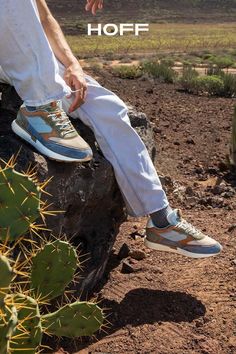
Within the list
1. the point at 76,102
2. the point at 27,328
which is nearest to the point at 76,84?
the point at 76,102

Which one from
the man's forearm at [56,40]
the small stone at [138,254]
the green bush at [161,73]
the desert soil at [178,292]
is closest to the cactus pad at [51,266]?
the desert soil at [178,292]

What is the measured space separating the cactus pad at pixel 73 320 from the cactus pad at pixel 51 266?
109 mm

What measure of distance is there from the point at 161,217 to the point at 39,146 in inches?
34.2

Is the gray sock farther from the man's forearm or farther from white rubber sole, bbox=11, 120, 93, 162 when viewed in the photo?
the man's forearm

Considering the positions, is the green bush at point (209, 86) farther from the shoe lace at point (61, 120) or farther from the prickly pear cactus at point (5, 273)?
the prickly pear cactus at point (5, 273)

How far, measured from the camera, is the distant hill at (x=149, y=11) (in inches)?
3091

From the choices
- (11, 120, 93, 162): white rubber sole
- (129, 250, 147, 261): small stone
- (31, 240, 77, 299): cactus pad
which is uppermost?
(11, 120, 93, 162): white rubber sole

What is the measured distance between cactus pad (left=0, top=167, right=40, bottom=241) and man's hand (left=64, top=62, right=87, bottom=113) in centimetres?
120

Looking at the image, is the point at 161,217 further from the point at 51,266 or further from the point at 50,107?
the point at 51,266

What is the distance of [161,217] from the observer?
4.16 m

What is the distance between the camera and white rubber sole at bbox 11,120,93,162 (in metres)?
3.72

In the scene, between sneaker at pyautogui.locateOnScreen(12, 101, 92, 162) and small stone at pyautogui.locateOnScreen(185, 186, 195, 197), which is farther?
small stone at pyautogui.locateOnScreen(185, 186, 195, 197)

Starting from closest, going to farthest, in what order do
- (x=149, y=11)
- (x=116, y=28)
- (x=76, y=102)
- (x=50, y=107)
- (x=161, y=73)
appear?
1. (x=50, y=107)
2. (x=76, y=102)
3. (x=161, y=73)
4. (x=116, y=28)
5. (x=149, y=11)

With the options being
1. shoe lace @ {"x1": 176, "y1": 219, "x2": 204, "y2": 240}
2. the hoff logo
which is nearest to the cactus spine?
shoe lace @ {"x1": 176, "y1": 219, "x2": 204, "y2": 240}
